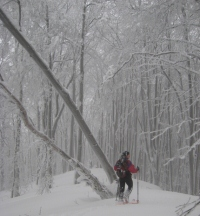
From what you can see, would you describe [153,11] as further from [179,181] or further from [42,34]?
[179,181]

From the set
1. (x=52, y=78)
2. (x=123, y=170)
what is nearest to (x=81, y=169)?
(x=123, y=170)

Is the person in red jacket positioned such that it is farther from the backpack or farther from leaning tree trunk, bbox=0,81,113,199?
leaning tree trunk, bbox=0,81,113,199

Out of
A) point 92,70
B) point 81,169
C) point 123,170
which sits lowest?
point 81,169

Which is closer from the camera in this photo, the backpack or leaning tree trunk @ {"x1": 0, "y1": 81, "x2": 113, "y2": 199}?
the backpack

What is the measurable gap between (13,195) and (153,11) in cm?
1192

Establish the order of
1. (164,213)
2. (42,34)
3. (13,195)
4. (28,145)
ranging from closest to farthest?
(164,213) < (28,145) < (42,34) < (13,195)

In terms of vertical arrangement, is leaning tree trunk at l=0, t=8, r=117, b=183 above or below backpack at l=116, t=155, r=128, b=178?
above

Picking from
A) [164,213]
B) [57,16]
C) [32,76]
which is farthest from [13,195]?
[164,213]

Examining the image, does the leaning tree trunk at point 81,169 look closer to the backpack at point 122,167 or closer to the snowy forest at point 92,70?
the snowy forest at point 92,70

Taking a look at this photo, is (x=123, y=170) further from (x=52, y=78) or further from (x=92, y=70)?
(x=92, y=70)

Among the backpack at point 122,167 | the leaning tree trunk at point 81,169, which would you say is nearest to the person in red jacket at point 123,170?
the backpack at point 122,167

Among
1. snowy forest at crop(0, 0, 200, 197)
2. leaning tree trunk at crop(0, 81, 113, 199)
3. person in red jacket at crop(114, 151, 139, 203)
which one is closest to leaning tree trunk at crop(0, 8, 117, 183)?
snowy forest at crop(0, 0, 200, 197)

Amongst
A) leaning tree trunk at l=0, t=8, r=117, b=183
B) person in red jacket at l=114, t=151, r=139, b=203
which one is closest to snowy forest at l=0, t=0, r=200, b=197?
leaning tree trunk at l=0, t=8, r=117, b=183

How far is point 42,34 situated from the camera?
1024 cm
